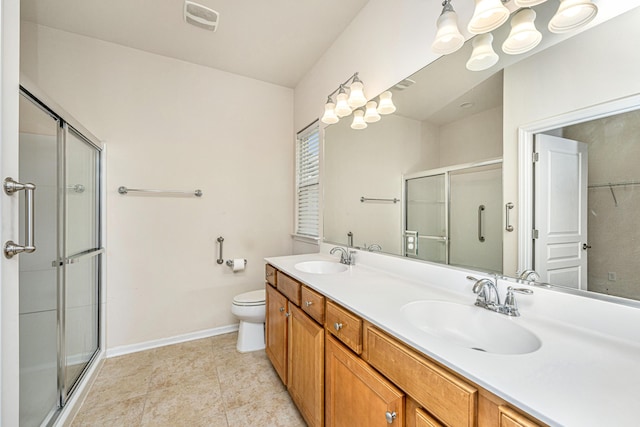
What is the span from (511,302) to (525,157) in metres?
0.53

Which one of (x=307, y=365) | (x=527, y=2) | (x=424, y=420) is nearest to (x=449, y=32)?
(x=527, y=2)

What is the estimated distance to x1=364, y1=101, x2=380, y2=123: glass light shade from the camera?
5.71 feet

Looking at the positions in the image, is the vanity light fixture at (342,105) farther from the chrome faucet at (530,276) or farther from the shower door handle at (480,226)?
the chrome faucet at (530,276)

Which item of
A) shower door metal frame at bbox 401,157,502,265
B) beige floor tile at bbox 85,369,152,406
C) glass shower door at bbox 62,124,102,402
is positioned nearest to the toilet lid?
beige floor tile at bbox 85,369,152,406

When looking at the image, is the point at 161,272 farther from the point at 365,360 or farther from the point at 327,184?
the point at 365,360

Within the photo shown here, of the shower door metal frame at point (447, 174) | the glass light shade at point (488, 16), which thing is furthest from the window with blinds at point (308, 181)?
the glass light shade at point (488, 16)

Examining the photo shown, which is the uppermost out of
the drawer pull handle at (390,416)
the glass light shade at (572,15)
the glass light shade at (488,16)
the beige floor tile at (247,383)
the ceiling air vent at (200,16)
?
the ceiling air vent at (200,16)

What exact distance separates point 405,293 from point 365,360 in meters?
0.35

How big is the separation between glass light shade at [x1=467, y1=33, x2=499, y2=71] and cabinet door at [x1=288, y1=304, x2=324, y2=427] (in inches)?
54.1

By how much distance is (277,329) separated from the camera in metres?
1.76

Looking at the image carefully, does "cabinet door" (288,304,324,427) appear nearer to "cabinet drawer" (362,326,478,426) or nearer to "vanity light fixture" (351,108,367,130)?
"cabinet drawer" (362,326,478,426)

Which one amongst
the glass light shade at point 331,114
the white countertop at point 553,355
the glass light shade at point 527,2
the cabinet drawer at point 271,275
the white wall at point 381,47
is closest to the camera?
the white countertop at point 553,355

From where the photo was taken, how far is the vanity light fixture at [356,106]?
167 centimetres

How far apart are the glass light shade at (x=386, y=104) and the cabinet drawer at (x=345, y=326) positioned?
120 centimetres
